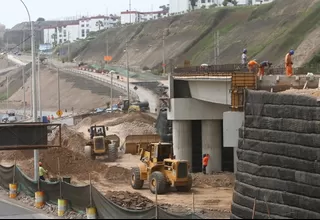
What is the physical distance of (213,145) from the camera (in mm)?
38938

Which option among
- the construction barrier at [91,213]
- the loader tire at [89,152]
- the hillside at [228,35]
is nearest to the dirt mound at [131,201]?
the construction barrier at [91,213]

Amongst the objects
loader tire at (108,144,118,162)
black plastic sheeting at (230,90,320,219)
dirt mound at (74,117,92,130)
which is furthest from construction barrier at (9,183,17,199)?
dirt mound at (74,117,92,130)

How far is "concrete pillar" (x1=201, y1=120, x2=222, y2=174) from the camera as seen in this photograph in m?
38.8

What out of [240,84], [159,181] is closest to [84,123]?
[159,181]

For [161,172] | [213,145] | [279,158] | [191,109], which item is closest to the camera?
[279,158]

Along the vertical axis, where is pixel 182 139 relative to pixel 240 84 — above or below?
below

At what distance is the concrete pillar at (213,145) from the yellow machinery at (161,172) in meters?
6.80

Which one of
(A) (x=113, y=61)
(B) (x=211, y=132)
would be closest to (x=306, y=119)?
(B) (x=211, y=132)

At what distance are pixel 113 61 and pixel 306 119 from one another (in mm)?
150168

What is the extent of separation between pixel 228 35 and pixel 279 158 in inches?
4281

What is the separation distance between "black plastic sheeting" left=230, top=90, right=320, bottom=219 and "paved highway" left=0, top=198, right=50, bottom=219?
6860mm

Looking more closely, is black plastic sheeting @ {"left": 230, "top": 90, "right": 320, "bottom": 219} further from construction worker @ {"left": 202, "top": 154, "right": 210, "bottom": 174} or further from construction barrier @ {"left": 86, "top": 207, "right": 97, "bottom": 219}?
construction worker @ {"left": 202, "top": 154, "right": 210, "bottom": 174}

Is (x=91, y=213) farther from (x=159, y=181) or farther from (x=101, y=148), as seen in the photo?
(x=101, y=148)

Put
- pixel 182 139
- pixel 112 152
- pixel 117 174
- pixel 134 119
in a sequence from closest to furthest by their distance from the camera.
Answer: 1. pixel 117 174
2. pixel 182 139
3. pixel 112 152
4. pixel 134 119
